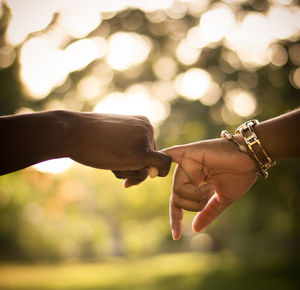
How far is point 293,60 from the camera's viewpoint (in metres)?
16.0

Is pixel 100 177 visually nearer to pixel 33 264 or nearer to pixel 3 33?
pixel 33 264

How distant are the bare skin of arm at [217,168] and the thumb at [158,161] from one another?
352 millimetres

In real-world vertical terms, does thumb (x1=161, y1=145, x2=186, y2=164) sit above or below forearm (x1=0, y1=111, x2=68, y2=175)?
below

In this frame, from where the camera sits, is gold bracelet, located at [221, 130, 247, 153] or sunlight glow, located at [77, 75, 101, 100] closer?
gold bracelet, located at [221, 130, 247, 153]

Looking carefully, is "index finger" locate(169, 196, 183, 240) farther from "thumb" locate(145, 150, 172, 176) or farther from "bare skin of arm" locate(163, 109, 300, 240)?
"thumb" locate(145, 150, 172, 176)

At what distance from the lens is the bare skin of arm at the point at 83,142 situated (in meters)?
2.51

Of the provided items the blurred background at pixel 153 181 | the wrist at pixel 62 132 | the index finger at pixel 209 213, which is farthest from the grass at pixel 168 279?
the wrist at pixel 62 132

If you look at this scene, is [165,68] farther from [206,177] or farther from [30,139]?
[30,139]

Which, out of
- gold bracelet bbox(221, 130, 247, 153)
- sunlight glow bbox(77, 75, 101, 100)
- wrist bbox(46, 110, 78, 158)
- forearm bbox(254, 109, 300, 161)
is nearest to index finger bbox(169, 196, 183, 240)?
gold bracelet bbox(221, 130, 247, 153)

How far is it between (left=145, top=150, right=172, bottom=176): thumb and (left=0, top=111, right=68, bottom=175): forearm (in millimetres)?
708

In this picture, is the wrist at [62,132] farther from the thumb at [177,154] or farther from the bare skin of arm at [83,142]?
the thumb at [177,154]

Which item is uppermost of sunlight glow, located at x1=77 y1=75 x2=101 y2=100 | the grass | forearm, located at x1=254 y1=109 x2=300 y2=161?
forearm, located at x1=254 y1=109 x2=300 y2=161

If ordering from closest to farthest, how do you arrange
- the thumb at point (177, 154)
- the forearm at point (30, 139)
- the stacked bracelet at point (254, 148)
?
1. the forearm at point (30, 139)
2. the stacked bracelet at point (254, 148)
3. the thumb at point (177, 154)

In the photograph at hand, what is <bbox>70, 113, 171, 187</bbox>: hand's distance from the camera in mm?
2674
